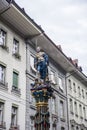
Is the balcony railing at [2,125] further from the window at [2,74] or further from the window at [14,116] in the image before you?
the window at [2,74]

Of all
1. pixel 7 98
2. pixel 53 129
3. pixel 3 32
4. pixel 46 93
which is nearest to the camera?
pixel 46 93

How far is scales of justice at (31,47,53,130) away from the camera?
41.0 feet

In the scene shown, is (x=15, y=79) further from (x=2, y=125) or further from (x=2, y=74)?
(x=2, y=125)

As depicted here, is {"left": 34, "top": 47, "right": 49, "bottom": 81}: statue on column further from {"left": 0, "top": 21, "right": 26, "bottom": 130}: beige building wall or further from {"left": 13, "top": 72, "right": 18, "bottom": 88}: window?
{"left": 13, "top": 72, "right": 18, "bottom": 88}: window

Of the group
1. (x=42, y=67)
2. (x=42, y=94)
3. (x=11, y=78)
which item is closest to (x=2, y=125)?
(x=11, y=78)

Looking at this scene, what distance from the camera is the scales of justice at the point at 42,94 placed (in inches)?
492

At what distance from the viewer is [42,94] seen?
13.0 m

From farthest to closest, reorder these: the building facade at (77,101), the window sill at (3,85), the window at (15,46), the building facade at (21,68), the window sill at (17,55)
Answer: the building facade at (77,101), the window at (15,46), the window sill at (17,55), the building facade at (21,68), the window sill at (3,85)

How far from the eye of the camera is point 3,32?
22000 mm

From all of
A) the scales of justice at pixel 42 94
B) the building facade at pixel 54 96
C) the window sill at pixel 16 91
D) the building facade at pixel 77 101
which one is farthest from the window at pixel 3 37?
the building facade at pixel 77 101

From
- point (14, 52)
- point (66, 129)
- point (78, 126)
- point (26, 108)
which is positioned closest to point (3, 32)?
point (14, 52)

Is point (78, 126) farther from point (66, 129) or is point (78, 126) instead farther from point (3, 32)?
point (3, 32)

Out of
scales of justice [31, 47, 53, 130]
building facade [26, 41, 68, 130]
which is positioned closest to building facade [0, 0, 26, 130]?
building facade [26, 41, 68, 130]

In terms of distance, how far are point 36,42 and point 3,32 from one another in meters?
4.34
